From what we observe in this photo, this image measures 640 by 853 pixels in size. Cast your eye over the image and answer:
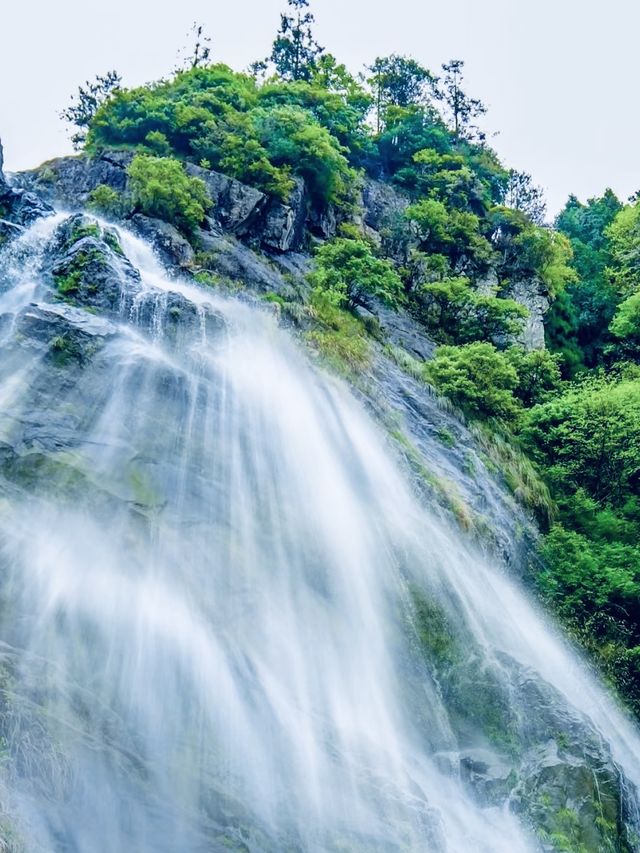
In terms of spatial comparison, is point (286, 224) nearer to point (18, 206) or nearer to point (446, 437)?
point (18, 206)

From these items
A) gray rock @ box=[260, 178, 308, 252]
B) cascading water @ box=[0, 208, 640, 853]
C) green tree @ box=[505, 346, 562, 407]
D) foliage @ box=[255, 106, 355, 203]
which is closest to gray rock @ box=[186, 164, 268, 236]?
gray rock @ box=[260, 178, 308, 252]

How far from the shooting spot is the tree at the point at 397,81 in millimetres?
39031

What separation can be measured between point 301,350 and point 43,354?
20.9ft

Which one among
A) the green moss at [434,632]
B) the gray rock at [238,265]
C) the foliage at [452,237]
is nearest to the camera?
the green moss at [434,632]

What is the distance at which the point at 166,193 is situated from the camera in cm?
2086

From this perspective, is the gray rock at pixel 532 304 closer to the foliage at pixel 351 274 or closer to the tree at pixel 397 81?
the foliage at pixel 351 274

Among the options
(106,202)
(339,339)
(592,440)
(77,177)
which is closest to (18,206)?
(106,202)

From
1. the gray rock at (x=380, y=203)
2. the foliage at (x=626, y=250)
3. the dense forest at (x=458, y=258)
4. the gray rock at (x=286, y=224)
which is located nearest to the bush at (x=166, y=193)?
the dense forest at (x=458, y=258)

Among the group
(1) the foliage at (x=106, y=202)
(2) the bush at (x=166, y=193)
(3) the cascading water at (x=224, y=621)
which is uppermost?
(2) the bush at (x=166, y=193)

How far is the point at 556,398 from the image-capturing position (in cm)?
2039

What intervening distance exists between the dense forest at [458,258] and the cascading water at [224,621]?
3.98 m

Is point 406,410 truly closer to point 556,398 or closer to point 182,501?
point 556,398

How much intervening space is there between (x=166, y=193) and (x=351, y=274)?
5.91 meters

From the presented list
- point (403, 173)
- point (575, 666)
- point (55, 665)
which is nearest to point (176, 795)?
point (55, 665)
